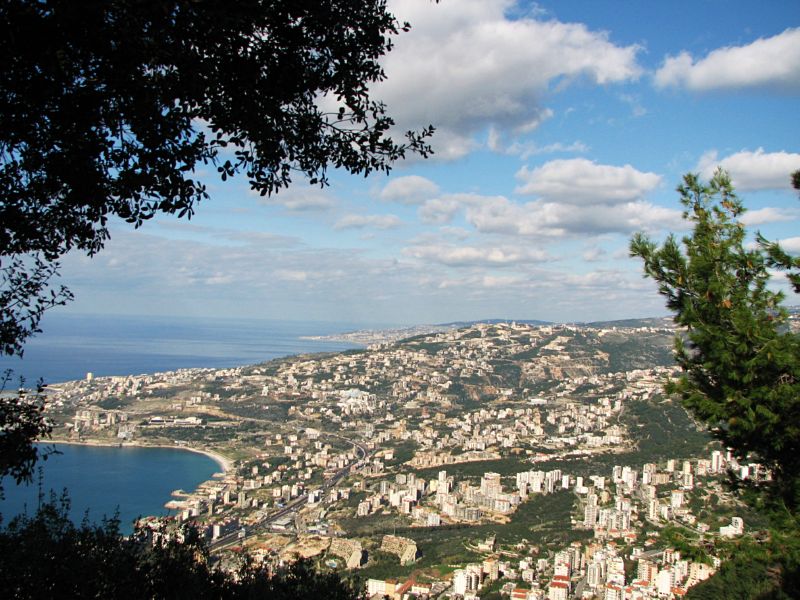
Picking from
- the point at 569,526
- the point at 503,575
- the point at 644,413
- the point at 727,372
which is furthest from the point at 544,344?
the point at 727,372

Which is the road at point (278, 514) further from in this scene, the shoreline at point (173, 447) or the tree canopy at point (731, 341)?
the tree canopy at point (731, 341)

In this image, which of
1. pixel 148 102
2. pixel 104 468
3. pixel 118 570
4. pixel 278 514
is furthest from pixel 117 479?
pixel 148 102

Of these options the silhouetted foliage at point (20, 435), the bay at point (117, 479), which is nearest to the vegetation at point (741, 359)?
the silhouetted foliage at point (20, 435)

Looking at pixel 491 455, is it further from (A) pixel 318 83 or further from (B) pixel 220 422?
(A) pixel 318 83

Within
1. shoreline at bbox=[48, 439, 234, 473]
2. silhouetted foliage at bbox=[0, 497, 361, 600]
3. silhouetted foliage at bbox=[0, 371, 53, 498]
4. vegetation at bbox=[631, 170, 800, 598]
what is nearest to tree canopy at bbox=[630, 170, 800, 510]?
vegetation at bbox=[631, 170, 800, 598]

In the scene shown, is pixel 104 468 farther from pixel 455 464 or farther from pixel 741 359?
pixel 741 359
